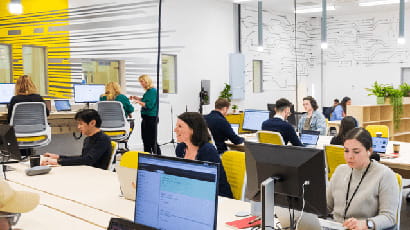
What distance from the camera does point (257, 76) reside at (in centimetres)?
1426

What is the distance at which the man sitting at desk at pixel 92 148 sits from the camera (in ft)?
14.2

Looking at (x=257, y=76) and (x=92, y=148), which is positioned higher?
(x=257, y=76)

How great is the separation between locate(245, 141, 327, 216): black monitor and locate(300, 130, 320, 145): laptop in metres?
3.86

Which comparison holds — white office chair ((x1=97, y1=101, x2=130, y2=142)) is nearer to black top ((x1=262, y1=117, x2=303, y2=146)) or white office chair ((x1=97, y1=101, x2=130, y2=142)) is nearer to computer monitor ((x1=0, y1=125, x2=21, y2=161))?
black top ((x1=262, y1=117, x2=303, y2=146))

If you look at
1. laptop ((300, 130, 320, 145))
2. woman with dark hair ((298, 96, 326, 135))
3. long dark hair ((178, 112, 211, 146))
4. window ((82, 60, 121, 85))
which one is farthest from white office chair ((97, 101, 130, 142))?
long dark hair ((178, 112, 211, 146))

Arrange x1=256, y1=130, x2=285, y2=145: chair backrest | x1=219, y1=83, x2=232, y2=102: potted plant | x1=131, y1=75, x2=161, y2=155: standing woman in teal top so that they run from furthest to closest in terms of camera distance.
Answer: x1=219, y1=83, x2=232, y2=102: potted plant < x1=131, y1=75, x2=161, y2=155: standing woman in teal top < x1=256, y1=130, x2=285, y2=145: chair backrest

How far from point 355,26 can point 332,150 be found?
1148 cm

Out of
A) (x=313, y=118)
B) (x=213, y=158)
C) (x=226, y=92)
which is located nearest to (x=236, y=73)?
(x=226, y=92)

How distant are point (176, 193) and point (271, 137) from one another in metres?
3.86

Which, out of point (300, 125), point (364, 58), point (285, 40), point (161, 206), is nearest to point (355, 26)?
point (364, 58)

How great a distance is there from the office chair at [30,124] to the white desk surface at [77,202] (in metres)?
2.66

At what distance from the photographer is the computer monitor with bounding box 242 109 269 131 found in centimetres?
731

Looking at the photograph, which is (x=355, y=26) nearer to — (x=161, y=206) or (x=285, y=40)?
(x=285, y=40)

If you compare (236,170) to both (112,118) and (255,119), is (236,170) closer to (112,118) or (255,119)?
(255,119)
